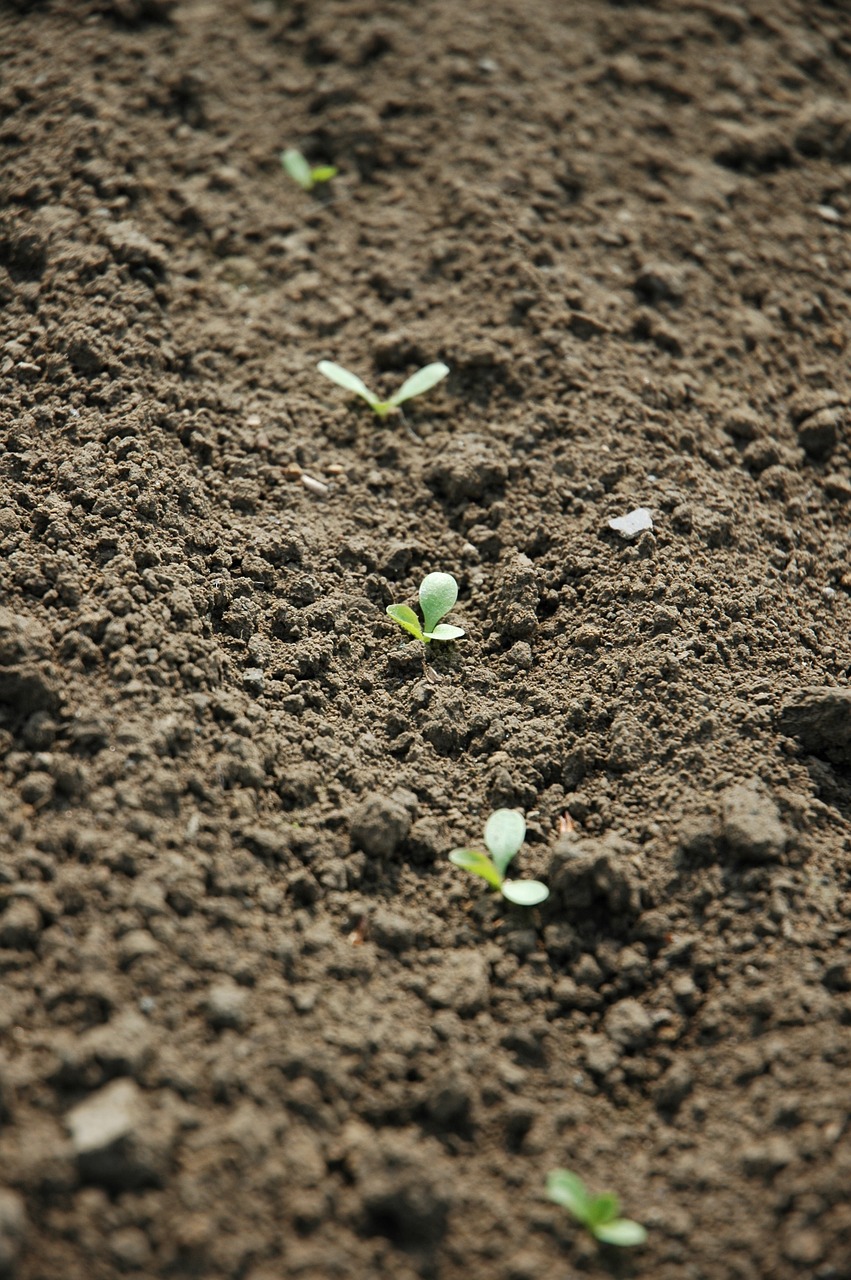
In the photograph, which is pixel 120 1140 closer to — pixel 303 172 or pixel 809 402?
pixel 809 402

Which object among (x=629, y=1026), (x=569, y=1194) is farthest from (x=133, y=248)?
(x=569, y=1194)

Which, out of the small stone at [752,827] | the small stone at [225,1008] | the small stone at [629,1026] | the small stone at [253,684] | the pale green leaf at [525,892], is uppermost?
the small stone at [253,684]

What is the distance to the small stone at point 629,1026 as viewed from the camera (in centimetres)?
182

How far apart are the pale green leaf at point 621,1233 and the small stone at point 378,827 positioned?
0.72m

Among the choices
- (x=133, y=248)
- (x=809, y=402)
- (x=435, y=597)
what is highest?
(x=133, y=248)

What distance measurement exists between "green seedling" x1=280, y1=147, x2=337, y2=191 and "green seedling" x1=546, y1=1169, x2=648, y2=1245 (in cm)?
269

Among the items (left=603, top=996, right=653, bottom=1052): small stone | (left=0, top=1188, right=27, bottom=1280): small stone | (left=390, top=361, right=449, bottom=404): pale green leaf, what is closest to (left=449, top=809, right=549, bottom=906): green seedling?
(left=603, top=996, right=653, bottom=1052): small stone

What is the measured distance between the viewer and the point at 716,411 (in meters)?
2.66

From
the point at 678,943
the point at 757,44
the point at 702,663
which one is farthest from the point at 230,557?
the point at 757,44

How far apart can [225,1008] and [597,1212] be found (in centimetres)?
66

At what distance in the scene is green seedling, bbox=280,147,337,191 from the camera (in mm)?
3061

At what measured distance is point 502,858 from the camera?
6.42 feet

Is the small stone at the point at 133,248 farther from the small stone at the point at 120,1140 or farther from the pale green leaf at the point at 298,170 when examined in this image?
the small stone at the point at 120,1140

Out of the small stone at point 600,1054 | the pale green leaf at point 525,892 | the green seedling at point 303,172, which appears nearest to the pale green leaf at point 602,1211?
the small stone at point 600,1054
